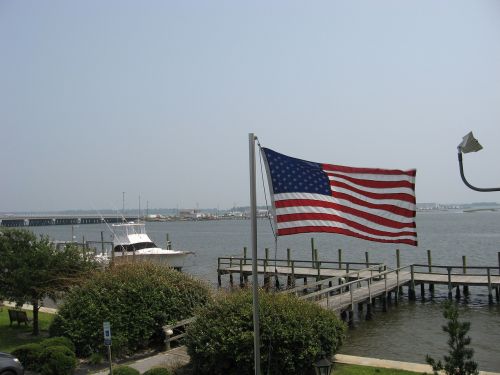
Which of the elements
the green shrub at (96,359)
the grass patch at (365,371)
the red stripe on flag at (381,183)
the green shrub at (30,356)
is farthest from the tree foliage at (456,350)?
the green shrub at (30,356)

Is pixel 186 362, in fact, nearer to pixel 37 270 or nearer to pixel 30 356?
pixel 30 356

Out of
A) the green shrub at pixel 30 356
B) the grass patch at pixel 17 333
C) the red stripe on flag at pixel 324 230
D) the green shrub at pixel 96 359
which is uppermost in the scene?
the red stripe on flag at pixel 324 230

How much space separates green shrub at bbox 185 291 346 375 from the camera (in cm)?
1206

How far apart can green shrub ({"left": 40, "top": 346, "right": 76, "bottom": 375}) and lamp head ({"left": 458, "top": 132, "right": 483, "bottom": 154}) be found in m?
9.82

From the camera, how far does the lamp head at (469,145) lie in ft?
30.4

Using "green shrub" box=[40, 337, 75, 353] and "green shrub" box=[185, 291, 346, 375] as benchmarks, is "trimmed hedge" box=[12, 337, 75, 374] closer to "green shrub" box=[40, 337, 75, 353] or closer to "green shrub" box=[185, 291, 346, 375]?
"green shrub" box=[40, 337, 75, 353]

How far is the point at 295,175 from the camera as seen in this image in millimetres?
9336

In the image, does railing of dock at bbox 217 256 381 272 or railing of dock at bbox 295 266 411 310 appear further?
railing of dock at bbox 217 256 381 272

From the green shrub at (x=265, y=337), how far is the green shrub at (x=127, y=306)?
117 inches

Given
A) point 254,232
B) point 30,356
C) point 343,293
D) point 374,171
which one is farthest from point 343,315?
point 254,232

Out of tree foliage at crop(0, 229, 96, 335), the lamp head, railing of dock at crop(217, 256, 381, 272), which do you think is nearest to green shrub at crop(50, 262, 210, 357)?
tree foliage at crop(0, 229, 96, 335)

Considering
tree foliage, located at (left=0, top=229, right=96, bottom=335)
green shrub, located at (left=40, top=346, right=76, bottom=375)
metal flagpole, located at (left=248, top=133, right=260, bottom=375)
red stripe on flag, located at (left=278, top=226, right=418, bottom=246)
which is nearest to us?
metal flagpole, located at (left=248, top=133, right=260, bottom=375)

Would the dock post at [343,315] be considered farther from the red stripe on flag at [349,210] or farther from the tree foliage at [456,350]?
the tree foliage at [456,350]

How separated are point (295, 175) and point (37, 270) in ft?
40.1
